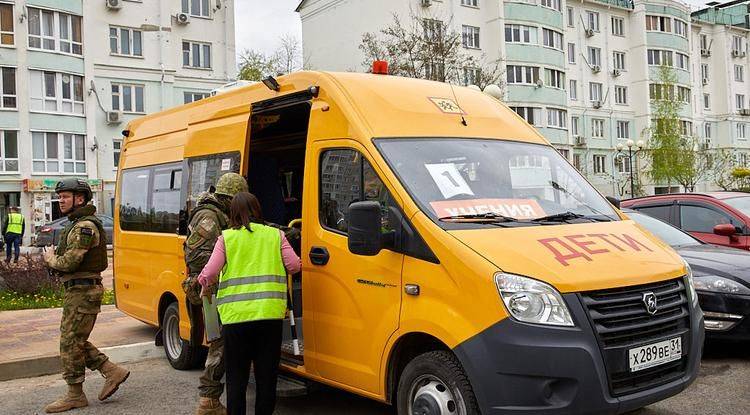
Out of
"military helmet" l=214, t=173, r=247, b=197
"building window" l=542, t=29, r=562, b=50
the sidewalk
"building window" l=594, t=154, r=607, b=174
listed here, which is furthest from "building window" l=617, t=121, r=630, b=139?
"military helmet" l=214, t=173, r=247, b=197

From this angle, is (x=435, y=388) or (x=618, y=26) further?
(x=618, y=26)

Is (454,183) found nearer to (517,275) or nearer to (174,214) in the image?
(517,275)

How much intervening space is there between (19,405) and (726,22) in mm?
68660

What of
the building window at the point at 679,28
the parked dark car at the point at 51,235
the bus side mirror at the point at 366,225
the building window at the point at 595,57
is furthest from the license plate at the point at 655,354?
the building window at the point at 679,28

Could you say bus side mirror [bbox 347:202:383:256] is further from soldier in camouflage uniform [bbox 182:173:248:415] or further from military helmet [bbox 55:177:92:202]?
military helmet [bbox 55:177:92:202]

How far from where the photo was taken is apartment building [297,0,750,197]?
4353cm

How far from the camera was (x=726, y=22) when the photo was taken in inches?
2474

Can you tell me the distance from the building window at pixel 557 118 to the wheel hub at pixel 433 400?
4230cm

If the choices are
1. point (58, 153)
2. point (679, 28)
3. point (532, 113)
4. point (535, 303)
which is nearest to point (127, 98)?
point (58, 153)

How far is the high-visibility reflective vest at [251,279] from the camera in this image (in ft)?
16.1

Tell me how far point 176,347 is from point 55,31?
108 feet

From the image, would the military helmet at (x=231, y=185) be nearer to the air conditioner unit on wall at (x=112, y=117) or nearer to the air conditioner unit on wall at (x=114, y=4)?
the air conditioner unit on wall at (x=112, y=117)

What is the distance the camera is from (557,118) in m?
45.8

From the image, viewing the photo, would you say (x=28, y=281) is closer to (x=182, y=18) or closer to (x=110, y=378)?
(x=110, y=378)
